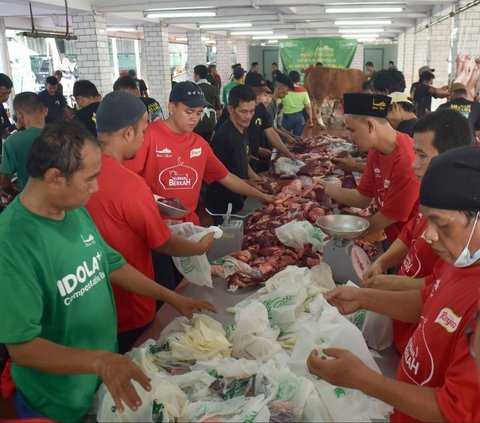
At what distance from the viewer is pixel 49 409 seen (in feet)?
5.39

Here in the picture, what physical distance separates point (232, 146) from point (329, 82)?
11048 millimetres

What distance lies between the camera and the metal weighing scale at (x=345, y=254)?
2.44 metres

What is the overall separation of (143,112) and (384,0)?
322 inches

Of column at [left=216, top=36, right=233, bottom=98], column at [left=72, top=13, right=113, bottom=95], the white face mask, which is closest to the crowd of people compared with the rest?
the white face mask

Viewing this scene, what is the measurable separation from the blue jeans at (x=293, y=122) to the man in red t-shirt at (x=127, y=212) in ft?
25.2

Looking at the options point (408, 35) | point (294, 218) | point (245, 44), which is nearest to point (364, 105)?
point (294, 218)

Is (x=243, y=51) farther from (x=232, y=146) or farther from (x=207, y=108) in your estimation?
(x=232, y=146)

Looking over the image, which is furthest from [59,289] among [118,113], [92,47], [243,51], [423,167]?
[243,51]

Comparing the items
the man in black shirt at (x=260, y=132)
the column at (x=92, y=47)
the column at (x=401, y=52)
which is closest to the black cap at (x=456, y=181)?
the man in black shirt at (x=260, y=132)

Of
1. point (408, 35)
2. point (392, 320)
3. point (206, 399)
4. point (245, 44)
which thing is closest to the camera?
point (206, 399)

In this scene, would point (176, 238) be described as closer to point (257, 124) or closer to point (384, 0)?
point (257, 124)

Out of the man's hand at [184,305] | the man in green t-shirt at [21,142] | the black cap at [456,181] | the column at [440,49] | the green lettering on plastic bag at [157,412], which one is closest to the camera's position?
the black cap at [456,181]

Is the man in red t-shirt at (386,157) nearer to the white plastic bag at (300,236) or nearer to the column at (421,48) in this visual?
the white plastic bag at (300,236)

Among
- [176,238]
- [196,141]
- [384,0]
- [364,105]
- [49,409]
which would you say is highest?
[384,0]
